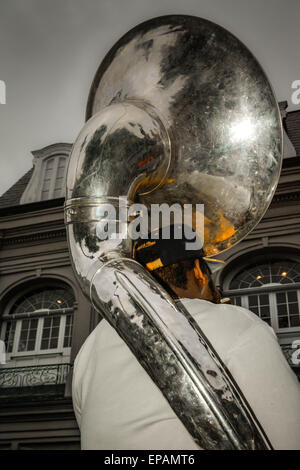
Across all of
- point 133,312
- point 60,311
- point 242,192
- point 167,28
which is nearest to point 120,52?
point 167,28

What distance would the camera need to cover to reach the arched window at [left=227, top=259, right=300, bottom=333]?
9.97 meters

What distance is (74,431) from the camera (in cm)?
936

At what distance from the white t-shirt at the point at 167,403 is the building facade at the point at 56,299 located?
8.43 m

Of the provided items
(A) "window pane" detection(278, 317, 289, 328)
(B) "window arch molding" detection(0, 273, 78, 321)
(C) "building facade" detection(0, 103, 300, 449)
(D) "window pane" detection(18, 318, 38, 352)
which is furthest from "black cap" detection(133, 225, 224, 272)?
(D) "window pane" detection(18, 318, 38, 352)

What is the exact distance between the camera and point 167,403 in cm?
86

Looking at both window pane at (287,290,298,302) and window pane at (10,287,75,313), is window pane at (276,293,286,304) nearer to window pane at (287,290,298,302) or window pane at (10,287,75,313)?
window pane at (287,290,298,302)

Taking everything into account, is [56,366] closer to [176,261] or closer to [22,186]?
[22,186]

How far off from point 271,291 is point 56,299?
5245 mm

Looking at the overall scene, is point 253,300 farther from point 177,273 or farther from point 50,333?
point 177,273

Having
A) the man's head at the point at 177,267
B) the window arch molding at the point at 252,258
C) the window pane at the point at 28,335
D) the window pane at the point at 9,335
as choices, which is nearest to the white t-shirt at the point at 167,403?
the man's head at the point at 177,267

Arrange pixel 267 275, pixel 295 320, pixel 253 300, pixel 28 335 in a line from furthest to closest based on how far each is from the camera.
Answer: pixel 28 335
pixel 267 275
pixel 253 300
pixel 295 320

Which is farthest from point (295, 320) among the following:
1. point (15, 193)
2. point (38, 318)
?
point (15, 193)

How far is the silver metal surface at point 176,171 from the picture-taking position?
2.43 feet
